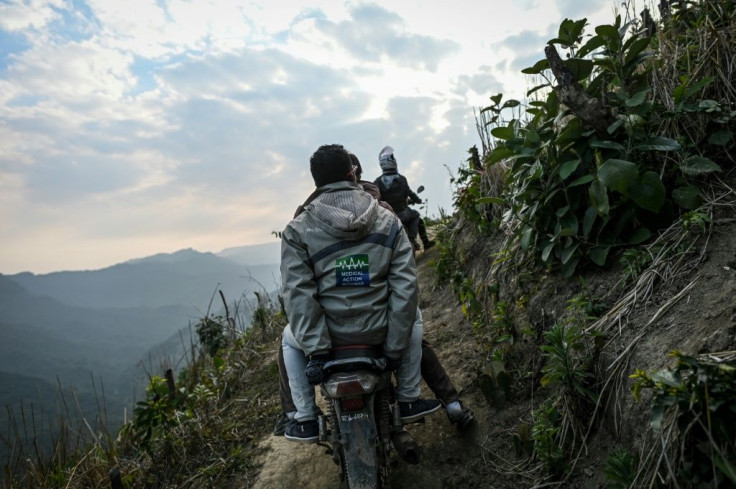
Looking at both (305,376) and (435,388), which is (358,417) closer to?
(305,376)

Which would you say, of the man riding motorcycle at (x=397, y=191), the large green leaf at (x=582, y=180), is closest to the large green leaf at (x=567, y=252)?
the large green leaf at (x=582, y=180)

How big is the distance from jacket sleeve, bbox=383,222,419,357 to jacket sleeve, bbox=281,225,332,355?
1.17ft

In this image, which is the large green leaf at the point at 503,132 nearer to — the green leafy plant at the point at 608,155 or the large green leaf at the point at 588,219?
the green leafy plant at the point at 608,155

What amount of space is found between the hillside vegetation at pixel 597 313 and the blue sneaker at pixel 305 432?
1.93ft

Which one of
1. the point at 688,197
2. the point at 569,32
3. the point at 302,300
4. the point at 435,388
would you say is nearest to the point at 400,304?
the point at 302,300

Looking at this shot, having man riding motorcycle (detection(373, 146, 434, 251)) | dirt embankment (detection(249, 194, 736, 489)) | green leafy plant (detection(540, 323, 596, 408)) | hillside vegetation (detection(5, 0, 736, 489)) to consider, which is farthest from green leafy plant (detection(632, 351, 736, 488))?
man riding motorcycle (detection(373, 146, 434, 251))

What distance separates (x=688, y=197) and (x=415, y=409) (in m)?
1.94

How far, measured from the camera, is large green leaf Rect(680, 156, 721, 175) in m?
2.32

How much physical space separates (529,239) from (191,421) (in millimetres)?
3423

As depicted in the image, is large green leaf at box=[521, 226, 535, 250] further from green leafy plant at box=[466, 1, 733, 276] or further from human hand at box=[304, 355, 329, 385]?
human hand at box=[304, 355, 329, 385]

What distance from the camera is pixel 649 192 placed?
2248 millimetres

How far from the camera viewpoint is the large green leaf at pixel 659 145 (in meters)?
2.33

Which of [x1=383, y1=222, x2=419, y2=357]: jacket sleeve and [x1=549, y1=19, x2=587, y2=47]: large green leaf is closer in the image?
[x1=383, y1=222, x2=419, y2=357]: jacket sleeve

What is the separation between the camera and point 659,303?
6.89ft
